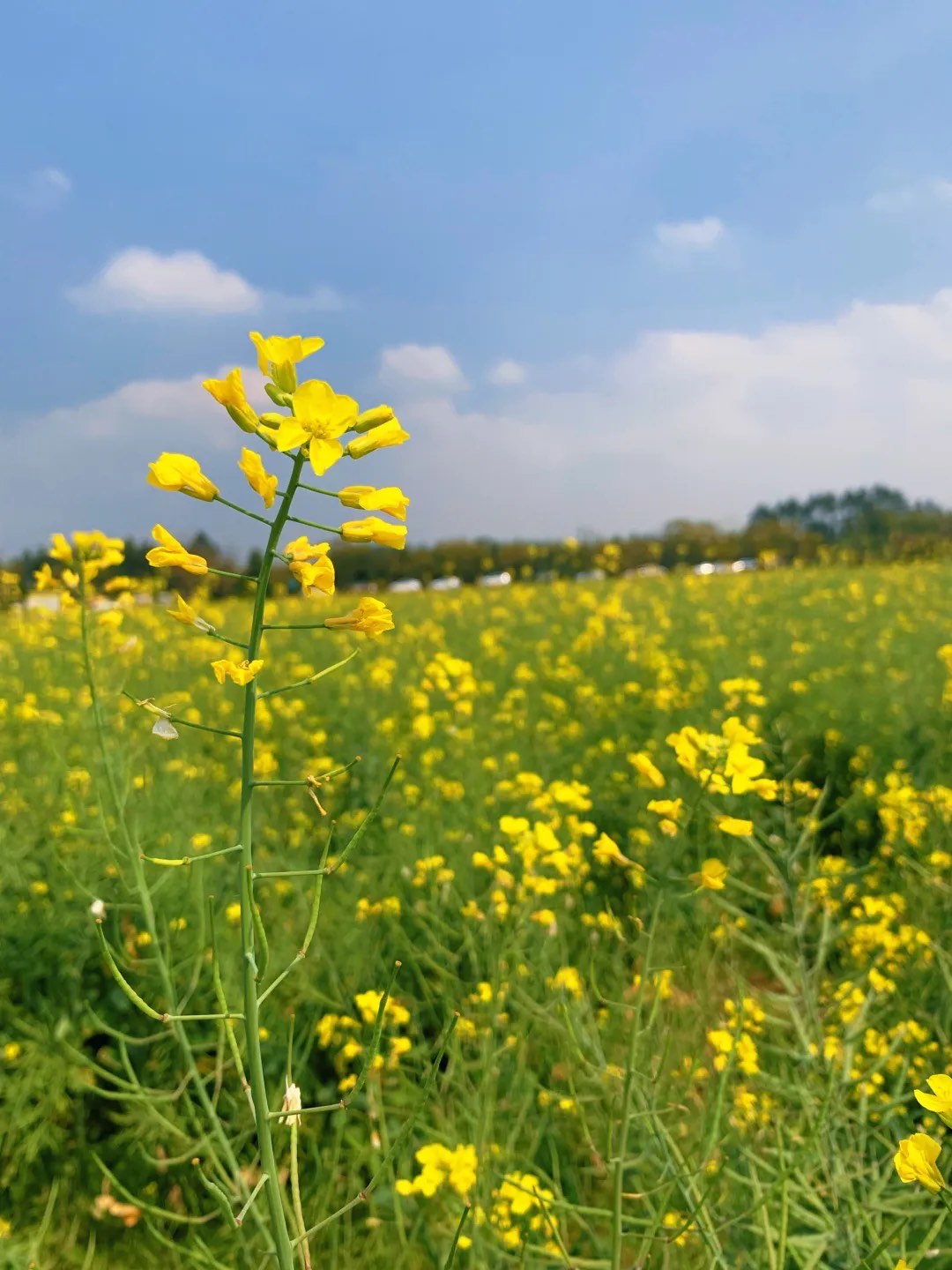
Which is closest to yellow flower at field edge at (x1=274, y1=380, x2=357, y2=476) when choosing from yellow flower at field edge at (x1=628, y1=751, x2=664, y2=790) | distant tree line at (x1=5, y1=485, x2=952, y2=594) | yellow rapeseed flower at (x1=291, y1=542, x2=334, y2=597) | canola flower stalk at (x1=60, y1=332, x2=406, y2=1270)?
canola flower stalk at (x1=60, y1=332, x2=406, y2=1270)

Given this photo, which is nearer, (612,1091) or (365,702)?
(612,1091)

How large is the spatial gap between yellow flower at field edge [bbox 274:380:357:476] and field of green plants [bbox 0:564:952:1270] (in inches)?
8.1

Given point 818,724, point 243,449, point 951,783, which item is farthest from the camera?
point 818,724

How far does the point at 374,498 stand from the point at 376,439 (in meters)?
0.08

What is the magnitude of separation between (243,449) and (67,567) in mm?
1841

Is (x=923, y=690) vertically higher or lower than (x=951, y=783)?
higher

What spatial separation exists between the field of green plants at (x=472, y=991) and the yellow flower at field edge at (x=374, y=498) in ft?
0.58

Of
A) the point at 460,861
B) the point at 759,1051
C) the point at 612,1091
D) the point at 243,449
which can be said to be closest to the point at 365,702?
the point at 460,861

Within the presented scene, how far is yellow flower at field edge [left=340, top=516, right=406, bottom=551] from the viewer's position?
1013mm

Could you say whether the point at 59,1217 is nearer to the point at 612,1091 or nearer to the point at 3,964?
the point at 3,964

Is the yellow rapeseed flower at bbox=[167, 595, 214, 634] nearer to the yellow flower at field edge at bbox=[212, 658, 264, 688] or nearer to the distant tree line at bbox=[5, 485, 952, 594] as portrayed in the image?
the yellow flower at field edge at bbox=[212, 658, 264, 688]

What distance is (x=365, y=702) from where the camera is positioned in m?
5.14

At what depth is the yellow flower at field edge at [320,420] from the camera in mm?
938

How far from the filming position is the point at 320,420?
0.96 m
